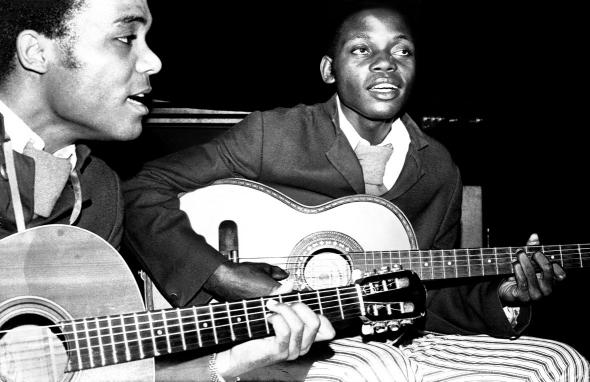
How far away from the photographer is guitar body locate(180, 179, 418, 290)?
2348 mm

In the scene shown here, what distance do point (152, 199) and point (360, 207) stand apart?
32.7 inches

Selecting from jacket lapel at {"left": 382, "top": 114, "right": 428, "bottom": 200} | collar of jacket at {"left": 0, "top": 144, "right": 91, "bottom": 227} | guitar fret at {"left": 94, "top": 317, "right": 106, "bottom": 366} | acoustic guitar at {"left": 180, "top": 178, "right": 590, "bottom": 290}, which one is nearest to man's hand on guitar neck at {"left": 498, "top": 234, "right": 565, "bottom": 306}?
acoustic guitar at {"left": 180, "top": 178, "right": 590, "bottom": 290}

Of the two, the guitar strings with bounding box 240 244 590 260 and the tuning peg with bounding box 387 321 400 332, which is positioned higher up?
the guitar strings with bounding box 240 244 590 260

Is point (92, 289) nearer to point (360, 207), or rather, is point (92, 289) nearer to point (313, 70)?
point (360, 207)

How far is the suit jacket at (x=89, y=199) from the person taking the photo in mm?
1857

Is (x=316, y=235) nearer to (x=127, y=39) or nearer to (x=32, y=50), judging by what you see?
(x=127, y=39)

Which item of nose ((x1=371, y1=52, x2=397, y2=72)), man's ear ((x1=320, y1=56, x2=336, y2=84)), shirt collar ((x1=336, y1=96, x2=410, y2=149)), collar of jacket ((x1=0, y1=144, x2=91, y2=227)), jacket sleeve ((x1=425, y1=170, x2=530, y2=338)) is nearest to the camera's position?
collar of jacket ((x1=0, y1=144, x2=91, y2=227))

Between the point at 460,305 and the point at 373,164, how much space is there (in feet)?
2.38

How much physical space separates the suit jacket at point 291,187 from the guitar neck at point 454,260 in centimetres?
10

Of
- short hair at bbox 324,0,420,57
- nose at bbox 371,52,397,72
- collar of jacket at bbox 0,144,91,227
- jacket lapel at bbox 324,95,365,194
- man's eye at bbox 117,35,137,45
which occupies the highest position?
short hair at bbox 324,0,420,57

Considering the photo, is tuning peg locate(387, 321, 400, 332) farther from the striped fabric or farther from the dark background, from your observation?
the dark background

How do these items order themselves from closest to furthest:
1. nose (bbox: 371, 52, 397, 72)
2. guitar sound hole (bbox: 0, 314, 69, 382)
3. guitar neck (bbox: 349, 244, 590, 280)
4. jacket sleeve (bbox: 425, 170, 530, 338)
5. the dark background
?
guitar sound hole (bbox: 0, 314, 69, 382) → guitar neck (bbox: 349, 244, 590, 280) → jacket sleeve (bbox: 425, 170, 530, 338) → nose (bbox: 371, 52, 397, 72) → the dark background

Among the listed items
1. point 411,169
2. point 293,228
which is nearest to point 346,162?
point 411,169

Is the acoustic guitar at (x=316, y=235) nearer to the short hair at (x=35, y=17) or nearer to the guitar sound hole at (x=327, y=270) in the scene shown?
the guitar sound hole at (x=327, y=270)
